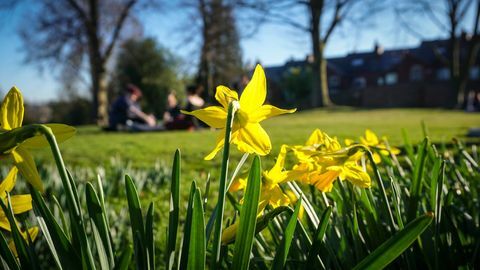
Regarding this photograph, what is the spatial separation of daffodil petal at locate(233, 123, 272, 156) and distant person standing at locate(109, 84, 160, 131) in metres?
9.80

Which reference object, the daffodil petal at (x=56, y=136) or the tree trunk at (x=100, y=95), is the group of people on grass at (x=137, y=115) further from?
the daffodil petal at (x=56, y=136)

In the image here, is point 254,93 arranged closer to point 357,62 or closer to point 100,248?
point 100,248

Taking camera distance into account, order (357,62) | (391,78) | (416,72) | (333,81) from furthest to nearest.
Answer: (357,62) → (333,81) → (391,78) → (416,72)

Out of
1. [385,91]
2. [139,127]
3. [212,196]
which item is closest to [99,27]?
[139,127]

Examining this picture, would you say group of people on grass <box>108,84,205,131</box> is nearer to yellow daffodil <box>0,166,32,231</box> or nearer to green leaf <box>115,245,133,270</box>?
yellow daffodil <box>0,166,32,231</box>

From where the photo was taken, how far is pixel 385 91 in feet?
93.0

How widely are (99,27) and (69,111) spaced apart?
1079cm

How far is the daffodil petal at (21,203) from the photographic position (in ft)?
2.12

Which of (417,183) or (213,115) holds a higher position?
(213,115)

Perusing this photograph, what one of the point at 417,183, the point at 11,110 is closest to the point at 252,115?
the point at 11,110

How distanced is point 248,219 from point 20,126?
38cm

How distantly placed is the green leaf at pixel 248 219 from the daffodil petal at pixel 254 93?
4.8 inches

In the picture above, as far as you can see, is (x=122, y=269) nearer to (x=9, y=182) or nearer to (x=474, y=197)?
(x=9, y=182)

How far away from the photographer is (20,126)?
55cm
